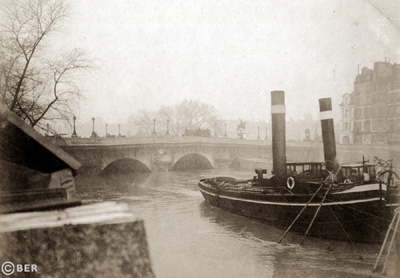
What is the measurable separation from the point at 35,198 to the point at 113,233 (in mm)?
501

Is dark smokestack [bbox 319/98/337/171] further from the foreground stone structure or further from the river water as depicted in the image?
the foreground stone structure

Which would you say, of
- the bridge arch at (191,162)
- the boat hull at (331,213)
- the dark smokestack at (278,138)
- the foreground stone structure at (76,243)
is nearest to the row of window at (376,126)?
the boat hull at (331,213)

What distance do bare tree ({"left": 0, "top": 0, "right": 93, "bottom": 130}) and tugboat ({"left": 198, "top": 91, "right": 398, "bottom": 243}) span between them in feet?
11.5

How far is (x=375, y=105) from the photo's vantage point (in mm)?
5660

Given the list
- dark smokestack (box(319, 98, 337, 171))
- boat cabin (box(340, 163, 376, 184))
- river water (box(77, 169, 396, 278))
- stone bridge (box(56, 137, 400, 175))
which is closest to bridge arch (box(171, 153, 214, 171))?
stone bridge (box(56, 137, 400, 175))

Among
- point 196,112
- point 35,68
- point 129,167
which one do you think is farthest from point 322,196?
point 129,167

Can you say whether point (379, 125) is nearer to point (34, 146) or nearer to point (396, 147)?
point (396, 147)

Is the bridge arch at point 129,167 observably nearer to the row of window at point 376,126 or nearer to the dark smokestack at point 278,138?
the dark smokestack at point 278,138

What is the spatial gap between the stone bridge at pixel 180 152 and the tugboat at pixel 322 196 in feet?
1.26

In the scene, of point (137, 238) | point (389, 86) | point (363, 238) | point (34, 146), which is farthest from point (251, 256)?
point (34, 146)

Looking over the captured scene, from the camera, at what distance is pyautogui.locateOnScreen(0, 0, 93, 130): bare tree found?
4.32 metres

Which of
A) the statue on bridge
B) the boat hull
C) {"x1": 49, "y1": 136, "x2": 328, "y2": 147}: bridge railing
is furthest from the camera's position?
the statue on bridge

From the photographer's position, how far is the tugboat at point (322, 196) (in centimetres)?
621

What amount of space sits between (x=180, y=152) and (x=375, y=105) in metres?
8.77
